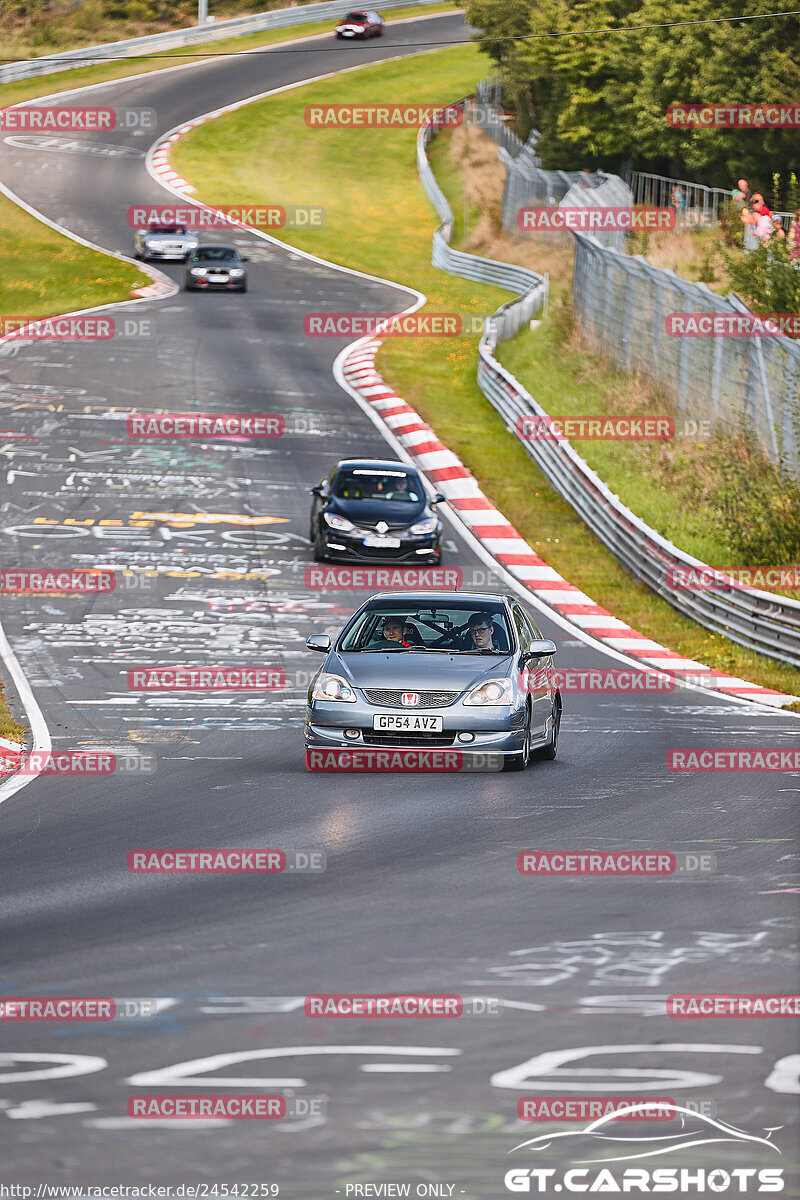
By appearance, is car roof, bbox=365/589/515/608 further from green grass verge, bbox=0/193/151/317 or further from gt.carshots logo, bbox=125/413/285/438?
green grass verge, bbox=0/193/151/317

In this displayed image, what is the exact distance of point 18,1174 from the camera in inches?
231

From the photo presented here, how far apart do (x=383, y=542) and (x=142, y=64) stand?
62.1 metres

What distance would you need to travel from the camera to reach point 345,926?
895 centimetres

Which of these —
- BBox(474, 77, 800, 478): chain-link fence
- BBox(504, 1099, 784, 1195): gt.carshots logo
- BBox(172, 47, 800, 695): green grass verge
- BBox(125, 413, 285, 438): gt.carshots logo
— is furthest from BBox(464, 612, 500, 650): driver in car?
BBox(125, 413, 285, 438): gt.carshots logo

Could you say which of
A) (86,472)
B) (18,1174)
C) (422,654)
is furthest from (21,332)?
(18,1174)

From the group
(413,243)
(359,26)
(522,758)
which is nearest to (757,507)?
(522,758)

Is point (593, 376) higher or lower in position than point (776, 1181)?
lower

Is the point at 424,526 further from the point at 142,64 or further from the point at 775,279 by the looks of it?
the point at 142,64

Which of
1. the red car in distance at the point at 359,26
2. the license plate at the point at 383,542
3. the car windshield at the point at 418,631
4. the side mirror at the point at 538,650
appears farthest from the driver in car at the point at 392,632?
the red car in distance at the point at 359,26

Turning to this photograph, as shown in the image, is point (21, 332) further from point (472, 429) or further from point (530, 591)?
point (530, 591)

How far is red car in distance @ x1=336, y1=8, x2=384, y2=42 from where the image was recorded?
8800 centimetres

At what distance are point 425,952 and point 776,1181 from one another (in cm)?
281

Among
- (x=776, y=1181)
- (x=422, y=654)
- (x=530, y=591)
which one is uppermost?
(x=776, y=1181)

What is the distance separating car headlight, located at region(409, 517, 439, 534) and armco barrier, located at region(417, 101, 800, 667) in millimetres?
2810
